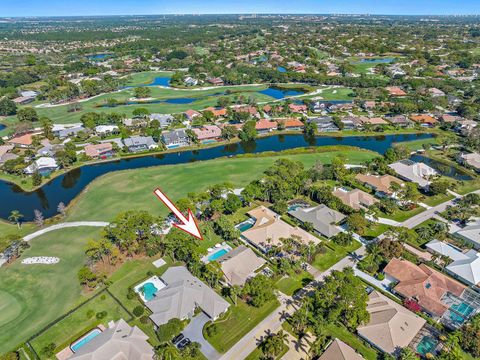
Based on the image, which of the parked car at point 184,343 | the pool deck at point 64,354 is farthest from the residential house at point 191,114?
the pool deck at point 64,354

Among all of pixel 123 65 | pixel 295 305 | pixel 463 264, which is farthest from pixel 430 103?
pixel 123 65

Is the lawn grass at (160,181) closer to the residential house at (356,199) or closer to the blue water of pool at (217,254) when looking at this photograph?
the blue water of pool at (217,254)

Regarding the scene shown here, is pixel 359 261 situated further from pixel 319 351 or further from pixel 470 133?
pixel 470 133

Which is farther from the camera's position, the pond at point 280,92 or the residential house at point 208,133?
the pond at point 280,92

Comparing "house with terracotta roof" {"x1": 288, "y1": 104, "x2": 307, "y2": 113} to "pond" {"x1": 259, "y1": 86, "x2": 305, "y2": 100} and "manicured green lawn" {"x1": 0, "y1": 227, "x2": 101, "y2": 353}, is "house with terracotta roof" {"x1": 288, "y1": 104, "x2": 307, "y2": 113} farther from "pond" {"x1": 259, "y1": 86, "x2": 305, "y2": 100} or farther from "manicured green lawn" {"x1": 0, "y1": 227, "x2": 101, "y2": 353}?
"manicured green lawn" {"x1": 0, "y1": 227, "x2": 101, "y2": 353}

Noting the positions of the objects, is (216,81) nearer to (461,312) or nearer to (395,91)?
(395,91)

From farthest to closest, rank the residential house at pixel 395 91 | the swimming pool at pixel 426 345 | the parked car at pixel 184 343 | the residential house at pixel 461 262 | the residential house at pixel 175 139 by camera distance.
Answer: the residential house at pixel 395 91 < the residential house at pixel 175 139 < the residential house at pixel 461 262 < the parked car at pixel 184 343 < the swimming pool at pixel 426 345
